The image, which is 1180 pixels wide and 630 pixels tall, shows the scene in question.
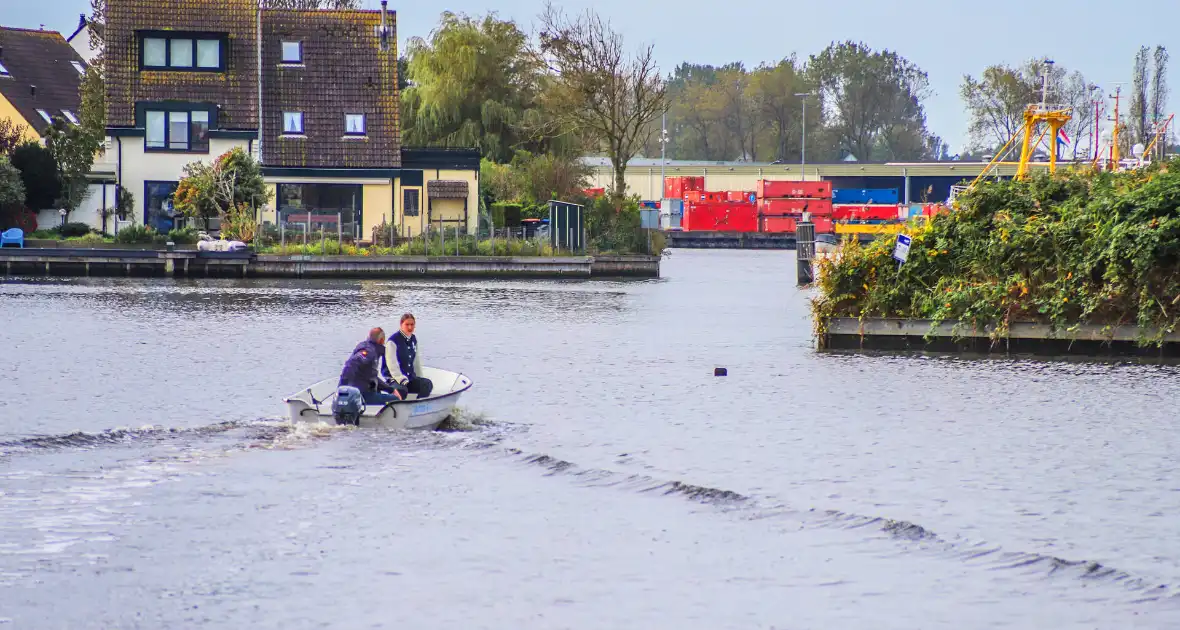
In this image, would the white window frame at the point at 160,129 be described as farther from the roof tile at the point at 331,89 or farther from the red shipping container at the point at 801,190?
the red shipping container at the point at 801,190

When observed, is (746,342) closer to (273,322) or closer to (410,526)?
(273,322)

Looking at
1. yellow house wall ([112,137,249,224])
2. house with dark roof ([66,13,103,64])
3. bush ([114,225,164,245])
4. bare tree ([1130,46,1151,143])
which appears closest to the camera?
bush ([114,225,164,245])

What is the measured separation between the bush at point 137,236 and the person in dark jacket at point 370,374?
41565 millimetres

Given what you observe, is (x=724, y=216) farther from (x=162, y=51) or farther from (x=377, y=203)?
(x=162, y=51)

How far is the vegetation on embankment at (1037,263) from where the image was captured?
31.2 meters

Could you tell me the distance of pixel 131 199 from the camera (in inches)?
2608

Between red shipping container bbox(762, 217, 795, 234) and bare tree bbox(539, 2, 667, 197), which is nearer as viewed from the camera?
bare tree bbox(539, 2, 667, 197)

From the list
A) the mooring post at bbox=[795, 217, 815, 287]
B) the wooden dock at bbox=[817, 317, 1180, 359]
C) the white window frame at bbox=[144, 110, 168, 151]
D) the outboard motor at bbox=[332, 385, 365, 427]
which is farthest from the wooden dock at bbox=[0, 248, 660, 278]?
the outboard motor at bbox=[332, 385, 365, 427]

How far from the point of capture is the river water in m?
13.8

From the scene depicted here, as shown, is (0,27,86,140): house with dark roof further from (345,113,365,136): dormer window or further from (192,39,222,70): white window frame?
(345,113,365,136): dormer window

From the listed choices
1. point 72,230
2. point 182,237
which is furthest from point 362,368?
point 72,230

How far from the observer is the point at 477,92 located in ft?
266

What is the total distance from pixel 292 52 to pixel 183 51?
468cm

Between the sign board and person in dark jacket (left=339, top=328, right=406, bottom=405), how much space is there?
1432 centimetres
